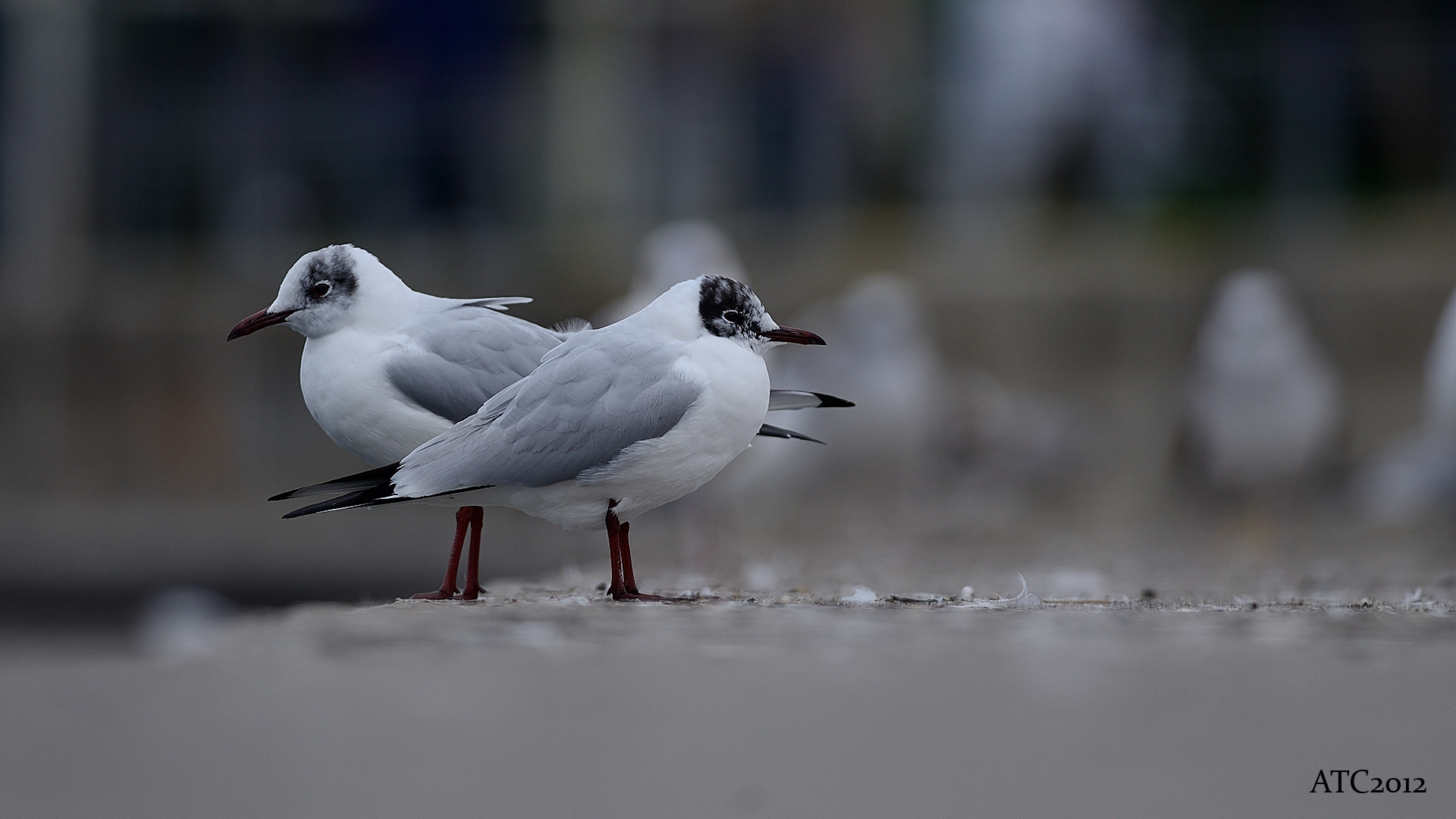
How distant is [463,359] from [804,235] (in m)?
7.24

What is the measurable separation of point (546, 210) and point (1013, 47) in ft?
9.46

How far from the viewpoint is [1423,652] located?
1456 mm

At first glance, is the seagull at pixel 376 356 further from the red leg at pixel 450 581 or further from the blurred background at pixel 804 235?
the blurred background at pixel 804 235

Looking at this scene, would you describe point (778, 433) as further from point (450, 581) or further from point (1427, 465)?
point (1427, 465)

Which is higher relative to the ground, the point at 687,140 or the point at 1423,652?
the point at 687,140

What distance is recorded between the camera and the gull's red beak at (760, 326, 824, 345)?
1.47 m

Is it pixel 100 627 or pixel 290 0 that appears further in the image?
pixel 290 0

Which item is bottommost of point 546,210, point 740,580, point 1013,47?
point 740,580

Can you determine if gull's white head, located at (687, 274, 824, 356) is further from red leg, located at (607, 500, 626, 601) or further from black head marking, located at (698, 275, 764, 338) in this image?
red leg, located at (607, 500, 626, 601)

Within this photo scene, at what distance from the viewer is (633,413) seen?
149 centimetres

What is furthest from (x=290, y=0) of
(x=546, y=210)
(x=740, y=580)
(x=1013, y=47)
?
(x=740, y=580)

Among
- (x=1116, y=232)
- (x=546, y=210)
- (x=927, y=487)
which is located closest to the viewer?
(x=927, y=487)

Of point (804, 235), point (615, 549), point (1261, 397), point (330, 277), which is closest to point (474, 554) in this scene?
point (615, 549)

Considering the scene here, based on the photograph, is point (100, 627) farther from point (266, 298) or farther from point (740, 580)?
point (266, 298)
